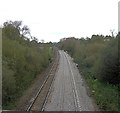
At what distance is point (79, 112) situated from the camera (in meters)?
11.7

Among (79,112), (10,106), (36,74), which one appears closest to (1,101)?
(10,106)

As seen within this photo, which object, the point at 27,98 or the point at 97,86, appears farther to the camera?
the point at 97,86

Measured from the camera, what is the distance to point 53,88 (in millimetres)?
18453

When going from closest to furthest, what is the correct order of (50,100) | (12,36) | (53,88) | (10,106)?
(10,106) → (50,100) → (53,88) → (12,36)

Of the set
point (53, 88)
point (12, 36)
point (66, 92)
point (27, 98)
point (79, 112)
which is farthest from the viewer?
point (12, 36)

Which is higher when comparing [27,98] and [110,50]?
[110,50]

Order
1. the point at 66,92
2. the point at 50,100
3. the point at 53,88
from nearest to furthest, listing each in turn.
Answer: the point at 50,100, the point at 66,92, the point at 53,88

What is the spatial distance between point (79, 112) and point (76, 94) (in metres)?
4.52

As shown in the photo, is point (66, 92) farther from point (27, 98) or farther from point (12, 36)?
point (12, 36)

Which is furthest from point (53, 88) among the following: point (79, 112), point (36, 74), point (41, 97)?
point (36, 74)

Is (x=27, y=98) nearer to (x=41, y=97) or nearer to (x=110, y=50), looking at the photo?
(x=41, y=97)

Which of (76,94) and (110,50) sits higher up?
(110,50)

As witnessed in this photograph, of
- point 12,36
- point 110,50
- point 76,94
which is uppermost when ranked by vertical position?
point 12,36

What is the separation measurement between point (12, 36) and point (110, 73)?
13.9 meters
